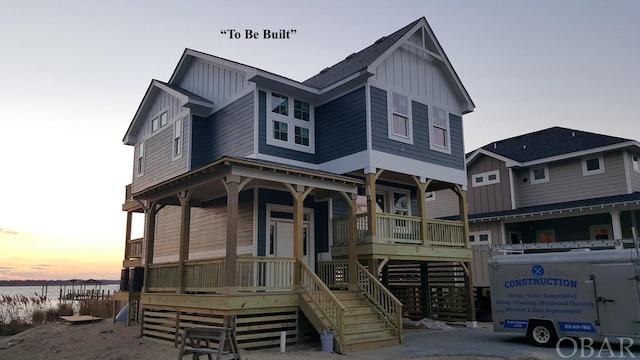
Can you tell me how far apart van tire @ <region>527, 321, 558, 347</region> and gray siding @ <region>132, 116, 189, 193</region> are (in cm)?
1216

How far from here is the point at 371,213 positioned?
15188 millimetres

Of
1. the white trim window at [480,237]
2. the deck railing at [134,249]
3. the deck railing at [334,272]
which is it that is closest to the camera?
the deck railing at [334,272]

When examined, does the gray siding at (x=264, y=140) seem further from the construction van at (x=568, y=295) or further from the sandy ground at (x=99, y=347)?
the construction van at (x=568, y=295)

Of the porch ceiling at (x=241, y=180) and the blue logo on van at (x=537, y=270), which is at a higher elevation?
the porch ceiling at (x=241, y=180)

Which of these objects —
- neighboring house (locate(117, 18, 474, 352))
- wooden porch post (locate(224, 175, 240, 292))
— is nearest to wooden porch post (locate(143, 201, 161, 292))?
neighboring house (locate(117, 18, 474, 352))

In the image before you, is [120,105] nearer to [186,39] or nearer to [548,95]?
[186,39]

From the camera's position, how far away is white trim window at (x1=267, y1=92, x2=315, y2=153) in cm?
1583

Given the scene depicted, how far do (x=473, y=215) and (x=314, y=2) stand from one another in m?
13.3

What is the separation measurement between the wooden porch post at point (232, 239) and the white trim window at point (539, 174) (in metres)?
17.6

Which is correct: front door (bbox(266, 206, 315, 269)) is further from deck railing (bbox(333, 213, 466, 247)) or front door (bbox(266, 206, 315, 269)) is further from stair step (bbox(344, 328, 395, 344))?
stair step (bbox(344, 328, 395, 344))

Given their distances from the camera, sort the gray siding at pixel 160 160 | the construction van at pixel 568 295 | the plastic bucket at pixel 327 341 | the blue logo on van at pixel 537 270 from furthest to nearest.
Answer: the gray siding at pixel 160 160 < the blue logo on van at pixel 537 270 < the plastic bucket at pixel 327 341 < the construction van at pixel 568 295

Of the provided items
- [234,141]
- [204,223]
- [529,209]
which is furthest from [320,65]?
[529,209]

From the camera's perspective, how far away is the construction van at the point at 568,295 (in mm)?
10875

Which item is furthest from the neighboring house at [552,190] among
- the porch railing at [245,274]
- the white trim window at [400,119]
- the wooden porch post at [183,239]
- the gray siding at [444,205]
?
the wooden porch post at [183,239]
